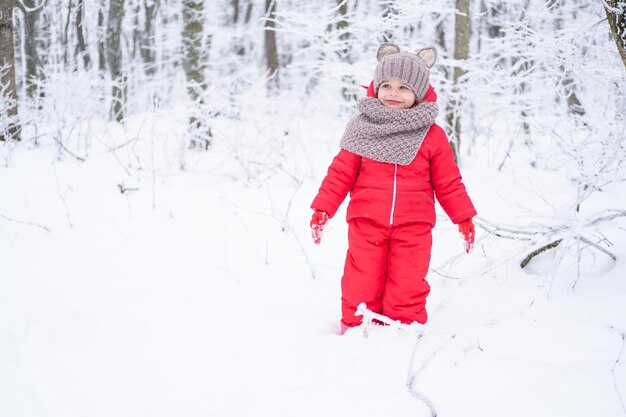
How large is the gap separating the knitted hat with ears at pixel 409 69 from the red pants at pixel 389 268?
0.65 m

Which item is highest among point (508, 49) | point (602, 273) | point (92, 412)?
point (508, 49)

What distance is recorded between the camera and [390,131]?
5.95 feet

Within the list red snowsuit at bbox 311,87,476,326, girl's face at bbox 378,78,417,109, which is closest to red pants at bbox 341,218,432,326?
red snowsuit at bbox 311,87,476,326

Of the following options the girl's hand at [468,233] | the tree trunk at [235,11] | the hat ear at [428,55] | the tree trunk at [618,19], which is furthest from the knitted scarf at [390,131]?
the tree trunk at [235,11]

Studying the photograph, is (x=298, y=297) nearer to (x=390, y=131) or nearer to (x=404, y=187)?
(x=404, y=187)

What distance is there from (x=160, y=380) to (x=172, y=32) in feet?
41.9

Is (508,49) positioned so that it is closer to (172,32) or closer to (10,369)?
(10,369)

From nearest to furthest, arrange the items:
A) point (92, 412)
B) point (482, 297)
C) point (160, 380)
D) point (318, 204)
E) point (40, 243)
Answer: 1. point (92, 412)
2. point (160, 380)
3. point (318, 204)
4. point (482, 297)
5. point (40, 243)

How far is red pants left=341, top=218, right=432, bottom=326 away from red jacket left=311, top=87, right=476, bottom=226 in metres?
0.07

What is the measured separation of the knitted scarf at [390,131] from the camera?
5.91 feet

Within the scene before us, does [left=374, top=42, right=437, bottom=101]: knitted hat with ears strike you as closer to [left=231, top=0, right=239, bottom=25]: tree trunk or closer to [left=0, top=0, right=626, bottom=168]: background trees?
[left=0, top=0, right=626, bottom=168]: background trees

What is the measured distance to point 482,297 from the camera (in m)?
2.21

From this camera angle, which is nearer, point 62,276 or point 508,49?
Answer: point 62,276

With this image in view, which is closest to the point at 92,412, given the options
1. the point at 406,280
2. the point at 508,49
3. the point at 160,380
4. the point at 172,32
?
the point at 160,380
